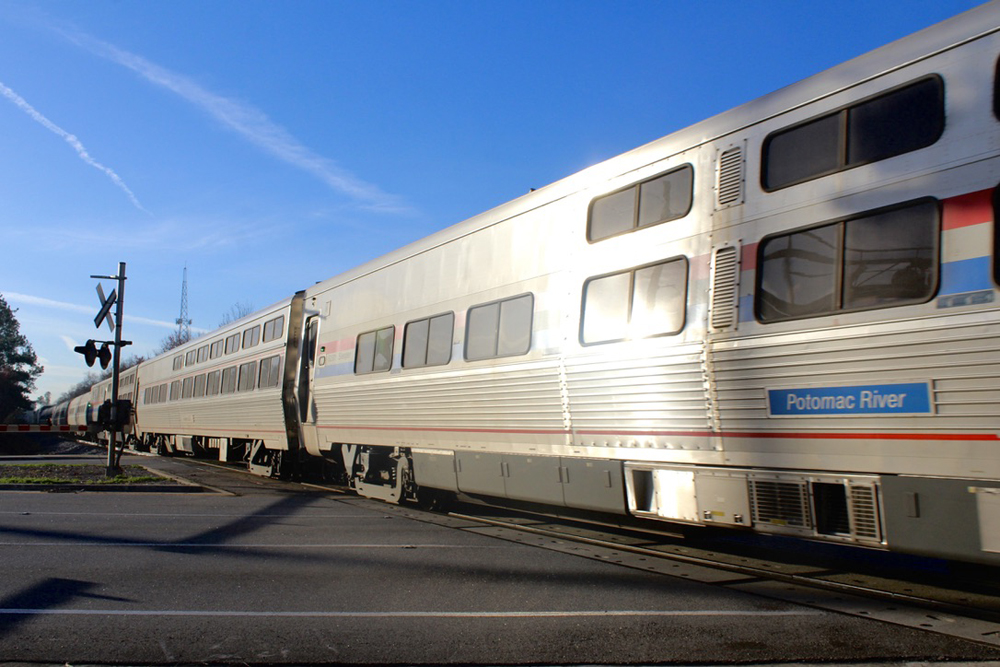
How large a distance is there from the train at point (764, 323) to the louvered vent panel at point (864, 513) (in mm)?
12

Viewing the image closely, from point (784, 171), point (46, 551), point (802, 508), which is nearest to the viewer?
point (802, 508)

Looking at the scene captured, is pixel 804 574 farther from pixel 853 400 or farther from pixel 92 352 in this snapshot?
pixel 92 352

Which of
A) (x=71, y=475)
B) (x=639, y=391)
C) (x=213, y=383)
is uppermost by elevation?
(x=213, y=383)

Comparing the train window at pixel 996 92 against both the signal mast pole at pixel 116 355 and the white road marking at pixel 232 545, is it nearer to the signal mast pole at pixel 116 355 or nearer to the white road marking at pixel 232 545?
the white road marking at pixel 232 545

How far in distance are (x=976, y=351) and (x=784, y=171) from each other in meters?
2.05

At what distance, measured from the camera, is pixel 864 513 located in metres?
5.34

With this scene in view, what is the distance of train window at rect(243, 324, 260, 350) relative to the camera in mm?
17734

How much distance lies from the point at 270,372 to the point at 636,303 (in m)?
10.9

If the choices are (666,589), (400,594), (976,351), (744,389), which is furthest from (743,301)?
(400,594)

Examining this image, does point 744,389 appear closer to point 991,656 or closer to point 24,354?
point 991,656

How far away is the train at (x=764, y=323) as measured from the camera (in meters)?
4.92

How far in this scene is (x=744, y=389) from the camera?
6176mm

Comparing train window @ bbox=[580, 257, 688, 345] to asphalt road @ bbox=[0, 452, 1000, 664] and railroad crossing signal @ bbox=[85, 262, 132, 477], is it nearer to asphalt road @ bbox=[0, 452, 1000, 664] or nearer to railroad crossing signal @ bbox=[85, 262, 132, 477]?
asphalt road @ bbox=[0, 452, 1000, 664]

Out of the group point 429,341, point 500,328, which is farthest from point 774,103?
point 429,341
